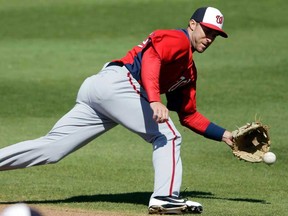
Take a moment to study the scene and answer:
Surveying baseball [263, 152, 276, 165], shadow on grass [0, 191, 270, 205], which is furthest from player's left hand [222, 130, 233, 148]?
shadow on grass [0, 191, 270, 205]

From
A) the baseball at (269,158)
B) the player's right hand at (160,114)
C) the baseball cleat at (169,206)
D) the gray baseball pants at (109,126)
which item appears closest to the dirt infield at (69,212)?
the baseball cleat at (169,206)

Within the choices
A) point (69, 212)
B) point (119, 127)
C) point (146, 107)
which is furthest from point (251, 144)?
point (119, 127)

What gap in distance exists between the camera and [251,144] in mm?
7176

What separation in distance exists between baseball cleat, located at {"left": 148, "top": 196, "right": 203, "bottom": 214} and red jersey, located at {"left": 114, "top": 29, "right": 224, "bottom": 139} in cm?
79

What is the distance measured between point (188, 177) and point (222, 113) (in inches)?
155

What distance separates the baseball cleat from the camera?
6.53 metres

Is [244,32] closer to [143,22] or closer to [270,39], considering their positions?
[270,39]

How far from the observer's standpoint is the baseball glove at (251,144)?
7.06 meters

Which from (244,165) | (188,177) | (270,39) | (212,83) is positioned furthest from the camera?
(270,39)

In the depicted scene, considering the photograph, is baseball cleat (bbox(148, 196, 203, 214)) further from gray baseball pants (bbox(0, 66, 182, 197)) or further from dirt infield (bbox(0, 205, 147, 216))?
dirt infield (bbox(0, 205, 147, 216))

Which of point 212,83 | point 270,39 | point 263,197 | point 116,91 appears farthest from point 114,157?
point 270,39

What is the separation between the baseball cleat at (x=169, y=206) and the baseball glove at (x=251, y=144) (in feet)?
2.34

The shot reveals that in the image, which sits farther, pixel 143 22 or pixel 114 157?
pixel 143 22

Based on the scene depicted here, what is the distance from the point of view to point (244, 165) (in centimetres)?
963
